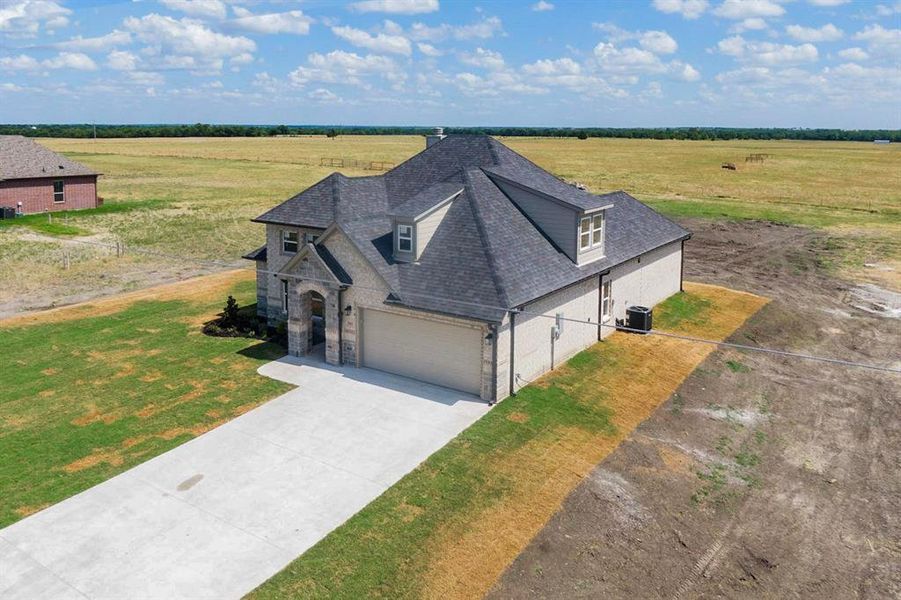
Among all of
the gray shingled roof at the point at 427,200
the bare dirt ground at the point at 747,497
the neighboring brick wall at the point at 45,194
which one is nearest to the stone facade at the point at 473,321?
the gray shingled roof at the point at 427,200

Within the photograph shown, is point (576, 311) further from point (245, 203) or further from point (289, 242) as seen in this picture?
point (245, 203)

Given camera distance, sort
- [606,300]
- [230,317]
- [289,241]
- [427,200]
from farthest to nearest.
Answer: [230,317] → [289,241] → [606,300] → [427,200]

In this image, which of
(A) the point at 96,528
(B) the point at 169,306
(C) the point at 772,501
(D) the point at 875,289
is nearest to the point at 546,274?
(C) the point at 772,501

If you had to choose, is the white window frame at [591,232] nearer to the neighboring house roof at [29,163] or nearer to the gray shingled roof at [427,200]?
the gray shingled roof at [427,200]

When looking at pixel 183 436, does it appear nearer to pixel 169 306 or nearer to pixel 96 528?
pixel 96 528

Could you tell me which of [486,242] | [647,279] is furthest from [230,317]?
[647,279]

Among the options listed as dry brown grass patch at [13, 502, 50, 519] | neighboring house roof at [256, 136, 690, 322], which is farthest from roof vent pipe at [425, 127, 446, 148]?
dry brown grass patch at [13, 502, 50, 519]
